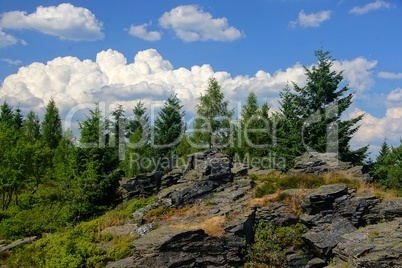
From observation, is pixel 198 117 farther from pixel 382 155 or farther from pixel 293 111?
pixel 382 155

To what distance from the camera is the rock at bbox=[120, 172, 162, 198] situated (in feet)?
98.2

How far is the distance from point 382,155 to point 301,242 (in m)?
44.0

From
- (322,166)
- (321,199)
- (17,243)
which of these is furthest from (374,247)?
(17,243)

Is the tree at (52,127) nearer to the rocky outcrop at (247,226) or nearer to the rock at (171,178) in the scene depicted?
the rock at (171,178)

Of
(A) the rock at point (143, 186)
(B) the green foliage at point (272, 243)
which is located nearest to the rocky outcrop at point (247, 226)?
(B) the green foliage at point (272, 243)

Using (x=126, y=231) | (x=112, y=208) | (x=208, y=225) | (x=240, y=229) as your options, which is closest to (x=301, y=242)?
(x=240, y=229)

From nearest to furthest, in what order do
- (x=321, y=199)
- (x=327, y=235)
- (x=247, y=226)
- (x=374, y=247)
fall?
(x=374, y=247) → (x=327, y=235) → (x=247, y=226) → (x=321, y=199)

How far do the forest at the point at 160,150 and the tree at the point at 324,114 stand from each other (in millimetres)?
94

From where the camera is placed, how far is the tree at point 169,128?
50.1 metres

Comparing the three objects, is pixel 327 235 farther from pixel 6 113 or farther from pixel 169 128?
pixel 6 113

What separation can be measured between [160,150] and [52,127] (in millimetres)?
22979

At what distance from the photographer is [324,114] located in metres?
37.2

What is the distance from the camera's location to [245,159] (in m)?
42.4

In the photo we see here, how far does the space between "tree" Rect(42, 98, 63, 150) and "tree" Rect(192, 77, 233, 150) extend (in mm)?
26877
